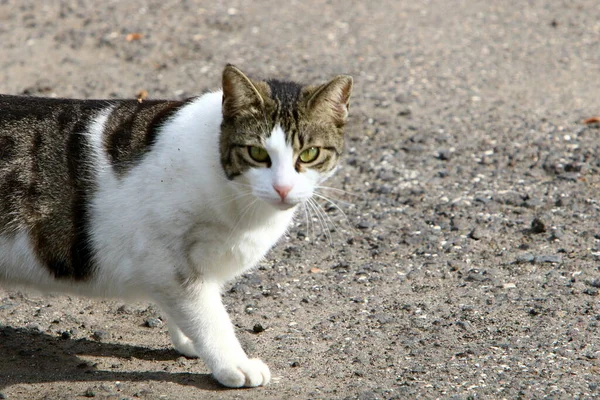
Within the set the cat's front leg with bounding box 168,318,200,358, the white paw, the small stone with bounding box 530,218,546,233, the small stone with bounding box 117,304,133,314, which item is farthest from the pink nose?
the small stone with bounding box 530,218,546,233

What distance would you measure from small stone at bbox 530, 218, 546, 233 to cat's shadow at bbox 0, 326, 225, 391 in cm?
256

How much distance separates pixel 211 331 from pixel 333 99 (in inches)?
49.6

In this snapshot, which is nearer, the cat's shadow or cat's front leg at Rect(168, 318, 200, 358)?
the cat's shadow

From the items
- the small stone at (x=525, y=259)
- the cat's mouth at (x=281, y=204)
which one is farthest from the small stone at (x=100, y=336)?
the small stone at (x=525, y=259)

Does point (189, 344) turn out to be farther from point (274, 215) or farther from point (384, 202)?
point (384, 202)

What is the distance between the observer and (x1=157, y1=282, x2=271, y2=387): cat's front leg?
3979 millimetres

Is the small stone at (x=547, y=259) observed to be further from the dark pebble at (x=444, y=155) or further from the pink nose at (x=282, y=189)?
the pink nose at (x=282, y=189)

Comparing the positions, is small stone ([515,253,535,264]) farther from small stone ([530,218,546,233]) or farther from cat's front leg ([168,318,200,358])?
cat's front leg ([168,318,200,358])

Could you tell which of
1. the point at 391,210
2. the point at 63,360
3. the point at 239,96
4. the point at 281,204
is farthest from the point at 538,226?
the point at 63,360

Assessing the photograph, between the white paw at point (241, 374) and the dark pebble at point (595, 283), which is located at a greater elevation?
the dark pebble at point (595, 283)

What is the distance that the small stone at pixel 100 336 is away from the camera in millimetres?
4730

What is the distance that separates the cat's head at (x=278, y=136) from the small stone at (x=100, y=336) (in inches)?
58.1

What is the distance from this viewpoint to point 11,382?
13.8 feet

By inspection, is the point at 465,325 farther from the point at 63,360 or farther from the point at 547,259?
the point at 63,360
